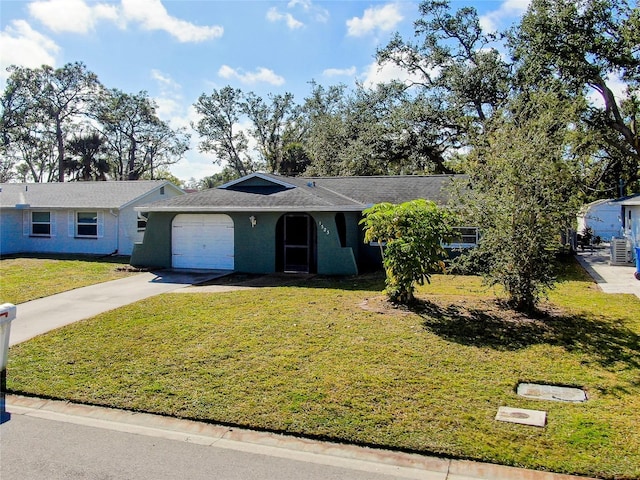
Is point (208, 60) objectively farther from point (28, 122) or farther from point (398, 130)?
point (28, 122)

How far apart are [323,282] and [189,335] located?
19.2 feet

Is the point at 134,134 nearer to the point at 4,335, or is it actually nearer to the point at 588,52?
the point at 588,52

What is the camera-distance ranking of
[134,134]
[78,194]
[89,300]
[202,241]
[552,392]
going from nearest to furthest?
[552,392] → [89,300] → [202,241] → [78,194] → [134,134]

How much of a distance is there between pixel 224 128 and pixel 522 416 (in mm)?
46331

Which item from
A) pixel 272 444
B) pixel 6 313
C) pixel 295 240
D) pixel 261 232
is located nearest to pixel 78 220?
pixel 261 232

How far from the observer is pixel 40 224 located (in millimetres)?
22703

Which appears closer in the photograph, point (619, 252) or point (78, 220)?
point (619, 252)

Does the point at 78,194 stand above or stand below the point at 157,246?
above

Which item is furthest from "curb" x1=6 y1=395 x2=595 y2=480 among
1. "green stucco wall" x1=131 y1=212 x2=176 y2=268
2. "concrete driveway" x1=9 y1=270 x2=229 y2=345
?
"green stucco wall" x1=131 y1=212 x2=176 y2=268

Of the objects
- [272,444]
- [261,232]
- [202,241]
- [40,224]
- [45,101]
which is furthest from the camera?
[45,101]

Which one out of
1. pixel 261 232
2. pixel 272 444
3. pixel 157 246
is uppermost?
pixel 261 232

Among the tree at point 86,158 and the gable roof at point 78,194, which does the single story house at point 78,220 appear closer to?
the gable roof at point 78,194

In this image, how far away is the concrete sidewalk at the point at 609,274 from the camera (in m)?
12.3

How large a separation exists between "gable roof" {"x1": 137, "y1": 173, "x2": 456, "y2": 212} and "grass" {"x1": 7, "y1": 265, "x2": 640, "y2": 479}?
543cm
